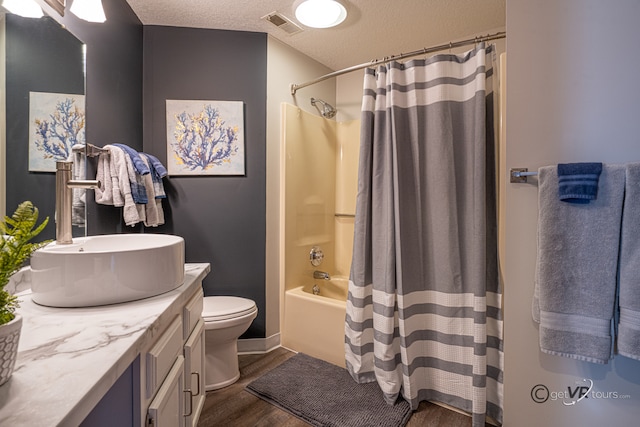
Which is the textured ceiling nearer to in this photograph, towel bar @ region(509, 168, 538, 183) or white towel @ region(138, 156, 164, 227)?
white towel @ region(138, 156, 164, 227)

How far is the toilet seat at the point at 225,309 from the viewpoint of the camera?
173 cm

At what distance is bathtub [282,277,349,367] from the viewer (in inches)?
81.4

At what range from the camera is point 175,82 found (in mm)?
2186

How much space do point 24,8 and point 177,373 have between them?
1365 millimetres

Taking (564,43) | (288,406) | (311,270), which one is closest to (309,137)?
(311,270)

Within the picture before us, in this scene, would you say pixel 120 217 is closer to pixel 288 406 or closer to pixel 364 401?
pixel 288 406

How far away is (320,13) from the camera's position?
200cm

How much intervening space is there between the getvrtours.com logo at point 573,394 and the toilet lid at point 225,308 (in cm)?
147

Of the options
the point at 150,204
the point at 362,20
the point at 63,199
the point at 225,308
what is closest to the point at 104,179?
Answer: the point at 150,204

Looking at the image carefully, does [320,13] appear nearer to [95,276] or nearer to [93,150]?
[93,150]

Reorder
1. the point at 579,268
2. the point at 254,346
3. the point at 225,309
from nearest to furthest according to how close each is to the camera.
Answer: the point at 579,268
the point at 225,309
the point at 254,346

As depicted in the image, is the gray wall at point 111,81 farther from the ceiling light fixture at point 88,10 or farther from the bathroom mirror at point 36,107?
the bathroom mirror at point 36,107

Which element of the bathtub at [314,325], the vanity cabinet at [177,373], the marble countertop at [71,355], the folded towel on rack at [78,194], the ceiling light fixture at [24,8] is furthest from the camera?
the bathtub at [314,325]

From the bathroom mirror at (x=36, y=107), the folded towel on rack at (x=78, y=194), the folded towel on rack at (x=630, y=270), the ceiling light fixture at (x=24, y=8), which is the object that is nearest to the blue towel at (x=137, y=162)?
the folded towel on rack at (x=78, y=194)
